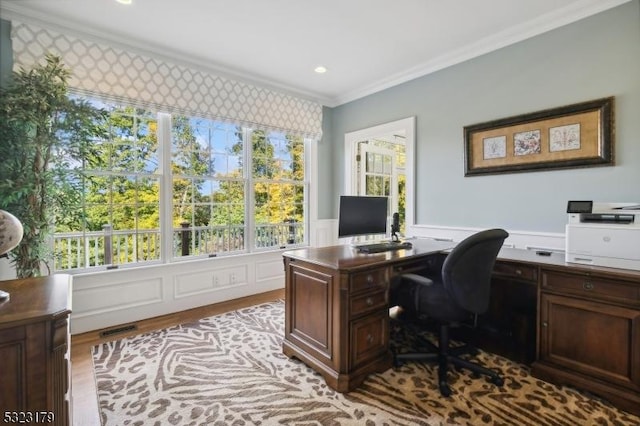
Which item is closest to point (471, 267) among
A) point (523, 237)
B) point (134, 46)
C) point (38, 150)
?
point (523, 237)

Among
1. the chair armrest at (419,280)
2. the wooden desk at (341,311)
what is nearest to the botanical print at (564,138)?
the wooden desk at (341,311)

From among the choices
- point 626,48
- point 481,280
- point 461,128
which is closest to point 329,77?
point 461,128

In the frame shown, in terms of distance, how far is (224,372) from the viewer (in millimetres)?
2258

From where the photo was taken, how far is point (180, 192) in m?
3.53

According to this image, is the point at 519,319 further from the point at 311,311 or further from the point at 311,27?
the point at 311,27

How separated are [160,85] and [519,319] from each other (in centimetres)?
393

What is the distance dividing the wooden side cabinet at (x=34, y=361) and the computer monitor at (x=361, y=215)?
5.99 feet

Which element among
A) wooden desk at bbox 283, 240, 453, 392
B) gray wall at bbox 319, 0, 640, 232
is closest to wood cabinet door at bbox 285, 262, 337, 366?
wooden desk at bbox 283, 240, 453, 392

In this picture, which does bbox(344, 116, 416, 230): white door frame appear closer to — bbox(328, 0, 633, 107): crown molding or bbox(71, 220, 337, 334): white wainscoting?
bbox(328, 0, 633, 107): crown molding

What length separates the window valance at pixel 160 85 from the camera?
2623mm

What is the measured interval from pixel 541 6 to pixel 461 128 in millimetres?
1142

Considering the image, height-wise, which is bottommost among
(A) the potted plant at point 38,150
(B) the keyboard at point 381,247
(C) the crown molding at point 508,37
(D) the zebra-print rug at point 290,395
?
(D) the zebra-print rug at point 290,395

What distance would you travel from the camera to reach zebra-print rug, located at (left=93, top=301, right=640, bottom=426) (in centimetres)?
176

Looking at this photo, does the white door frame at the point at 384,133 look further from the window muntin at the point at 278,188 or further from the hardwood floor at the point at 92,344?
the hardwood floor at the point at 92,344
